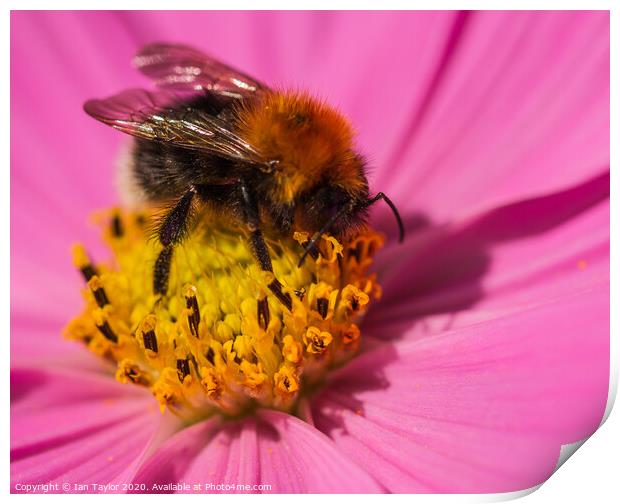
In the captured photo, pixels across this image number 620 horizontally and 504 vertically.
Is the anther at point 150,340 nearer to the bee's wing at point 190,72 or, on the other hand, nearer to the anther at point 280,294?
the anther at point 280,294

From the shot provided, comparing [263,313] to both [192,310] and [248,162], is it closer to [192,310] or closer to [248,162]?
[192,310]

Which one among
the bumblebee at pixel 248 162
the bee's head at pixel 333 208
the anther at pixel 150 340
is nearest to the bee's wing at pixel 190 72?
the bumblebee at pixel 248 162

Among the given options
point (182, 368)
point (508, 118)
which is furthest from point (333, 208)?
point (508, 118)

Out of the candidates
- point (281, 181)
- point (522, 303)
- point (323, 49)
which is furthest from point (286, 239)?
point (323, 49)

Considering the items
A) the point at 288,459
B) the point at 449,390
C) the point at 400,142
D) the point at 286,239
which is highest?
the point at 400,142

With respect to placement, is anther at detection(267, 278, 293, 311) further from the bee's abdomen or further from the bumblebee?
the bee's abdomen

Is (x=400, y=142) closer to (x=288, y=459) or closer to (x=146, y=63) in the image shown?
(x=146, y=63)
